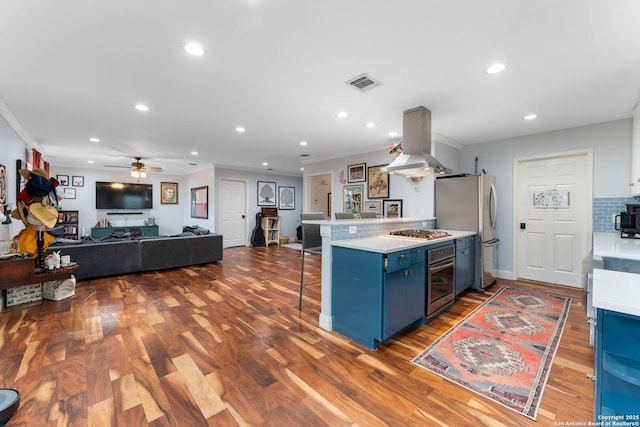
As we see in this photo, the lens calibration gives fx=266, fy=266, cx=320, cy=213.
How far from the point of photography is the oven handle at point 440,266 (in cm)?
275

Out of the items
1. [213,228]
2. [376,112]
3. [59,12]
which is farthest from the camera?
[213,228]

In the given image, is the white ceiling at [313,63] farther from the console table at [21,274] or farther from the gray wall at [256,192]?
the gray wall at [256,192]

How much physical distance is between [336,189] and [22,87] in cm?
476

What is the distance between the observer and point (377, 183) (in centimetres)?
518

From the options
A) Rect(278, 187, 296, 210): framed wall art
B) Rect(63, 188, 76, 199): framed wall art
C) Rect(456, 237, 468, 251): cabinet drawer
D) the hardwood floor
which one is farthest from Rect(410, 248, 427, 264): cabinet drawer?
Rect(63, 188, 76, 199): framed wall art

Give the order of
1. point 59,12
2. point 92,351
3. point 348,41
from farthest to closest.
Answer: point 92,351 → point 348,41 → point 59,12

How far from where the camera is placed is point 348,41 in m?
1.93

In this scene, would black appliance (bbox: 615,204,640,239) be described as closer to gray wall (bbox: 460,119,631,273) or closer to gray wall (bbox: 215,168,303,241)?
gray wall (bbox: 460,119,631,273)

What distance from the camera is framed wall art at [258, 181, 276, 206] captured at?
856 centimetres

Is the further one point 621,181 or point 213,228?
point 213,228

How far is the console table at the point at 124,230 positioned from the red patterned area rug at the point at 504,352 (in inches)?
342

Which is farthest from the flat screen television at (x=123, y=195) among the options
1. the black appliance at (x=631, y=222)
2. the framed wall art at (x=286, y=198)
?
the black appliance at (x=631, y=222)

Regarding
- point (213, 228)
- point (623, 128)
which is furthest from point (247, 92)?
point (213, 228)

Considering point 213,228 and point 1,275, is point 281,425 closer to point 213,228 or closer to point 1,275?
point 1,275
